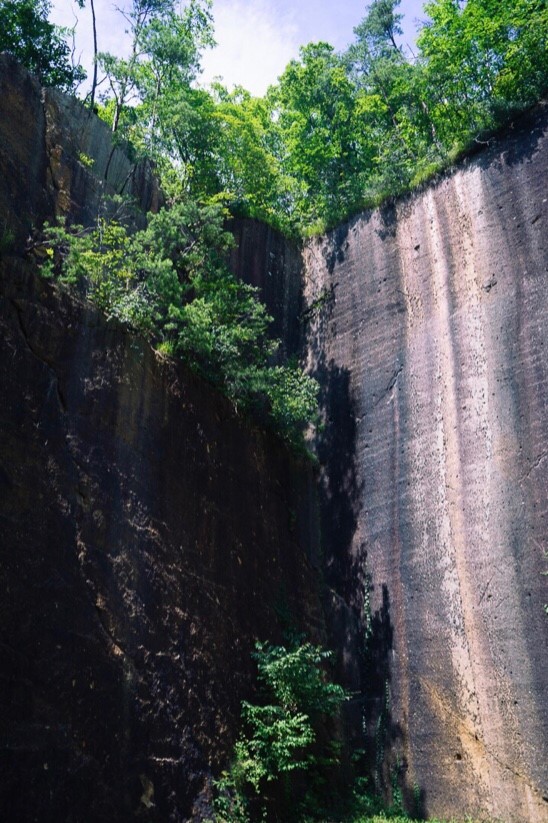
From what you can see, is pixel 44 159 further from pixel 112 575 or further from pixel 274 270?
pixel 274 270

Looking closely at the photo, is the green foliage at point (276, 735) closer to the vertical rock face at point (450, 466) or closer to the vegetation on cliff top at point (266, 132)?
the vertical rock face at point (450, 466)

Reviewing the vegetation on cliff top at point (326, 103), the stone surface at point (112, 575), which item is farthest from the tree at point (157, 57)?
the stone surface at point (112, 575)

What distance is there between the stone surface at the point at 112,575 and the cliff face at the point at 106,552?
2cm

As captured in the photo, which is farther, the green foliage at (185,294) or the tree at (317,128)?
the tree at (317,128)

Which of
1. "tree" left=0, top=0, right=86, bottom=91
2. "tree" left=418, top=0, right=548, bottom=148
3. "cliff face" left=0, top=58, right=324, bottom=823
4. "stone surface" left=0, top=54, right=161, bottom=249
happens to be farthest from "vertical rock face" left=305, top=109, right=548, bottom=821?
"tree" left=0, top=0, right=86, bottom=91

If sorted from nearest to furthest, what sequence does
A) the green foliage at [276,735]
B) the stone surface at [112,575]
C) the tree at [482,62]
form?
the stone surface at [112,575] → the green foliage at [276,735] → the tree at [482,62]

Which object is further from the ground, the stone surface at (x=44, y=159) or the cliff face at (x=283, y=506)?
the stone surface at (x=44, y=159)

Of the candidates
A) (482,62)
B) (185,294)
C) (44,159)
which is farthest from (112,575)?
(482,62)

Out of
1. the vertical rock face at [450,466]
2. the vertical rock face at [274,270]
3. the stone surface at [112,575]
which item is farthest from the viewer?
the vertical rock face at [274,270]

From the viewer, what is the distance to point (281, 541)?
11.8 m

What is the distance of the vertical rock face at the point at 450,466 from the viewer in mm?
10695

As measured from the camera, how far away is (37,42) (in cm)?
1579

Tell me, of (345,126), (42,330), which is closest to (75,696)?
Answer: (42,330)

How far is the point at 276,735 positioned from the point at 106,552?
336 centimetres
